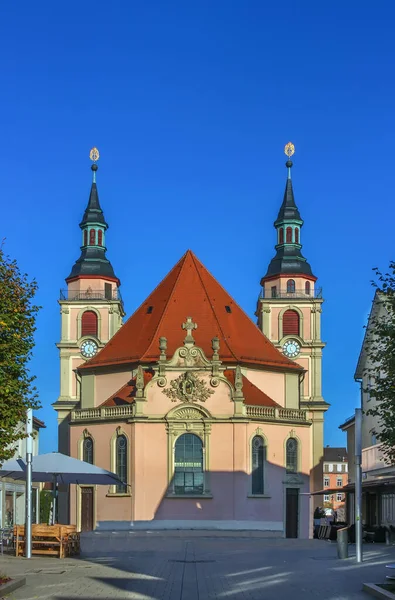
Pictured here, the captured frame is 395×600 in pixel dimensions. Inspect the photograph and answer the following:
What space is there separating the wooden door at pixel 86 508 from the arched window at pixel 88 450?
6.22 feet

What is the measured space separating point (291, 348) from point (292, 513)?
1037 inches

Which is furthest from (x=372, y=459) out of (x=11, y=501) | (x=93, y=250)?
(x=93, y=250)

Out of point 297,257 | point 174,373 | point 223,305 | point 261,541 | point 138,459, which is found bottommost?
point 261,541

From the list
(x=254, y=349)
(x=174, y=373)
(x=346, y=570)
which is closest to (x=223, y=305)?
(x=254, y=349)

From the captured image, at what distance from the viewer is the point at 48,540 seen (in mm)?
34281

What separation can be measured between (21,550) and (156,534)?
18812mm

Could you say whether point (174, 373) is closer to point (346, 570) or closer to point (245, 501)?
point (245, 501)

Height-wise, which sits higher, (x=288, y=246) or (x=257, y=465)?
(x=288, y=246)

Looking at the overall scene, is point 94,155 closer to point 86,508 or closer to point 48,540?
point 86,508

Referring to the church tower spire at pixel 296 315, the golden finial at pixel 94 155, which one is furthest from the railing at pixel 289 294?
the golden finial at pixel 94 155

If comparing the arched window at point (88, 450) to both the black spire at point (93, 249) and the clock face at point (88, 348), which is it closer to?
the clock face at point (88, 348)

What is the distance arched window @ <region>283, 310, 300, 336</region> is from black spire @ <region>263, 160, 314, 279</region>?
3317 millimetres

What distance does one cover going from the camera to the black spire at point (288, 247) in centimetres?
8481

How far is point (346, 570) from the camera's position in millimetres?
27938
